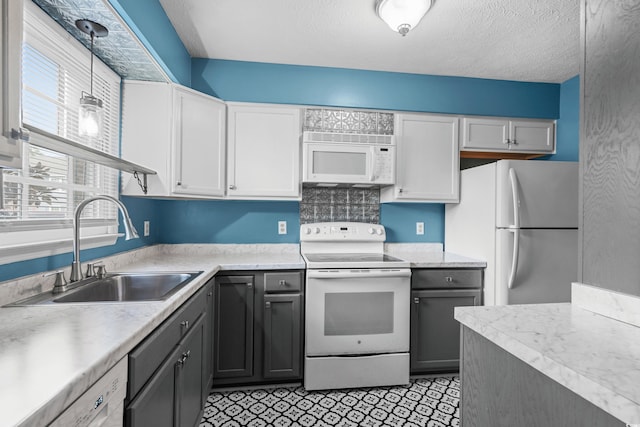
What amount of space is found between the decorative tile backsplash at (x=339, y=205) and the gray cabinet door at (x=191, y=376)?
52.5 inches

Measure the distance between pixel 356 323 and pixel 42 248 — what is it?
1.81 metres

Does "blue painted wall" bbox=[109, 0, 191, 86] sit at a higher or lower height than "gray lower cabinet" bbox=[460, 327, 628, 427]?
higher

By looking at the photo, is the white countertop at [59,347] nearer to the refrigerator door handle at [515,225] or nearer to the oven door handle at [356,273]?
the oven door handle at [356,273]

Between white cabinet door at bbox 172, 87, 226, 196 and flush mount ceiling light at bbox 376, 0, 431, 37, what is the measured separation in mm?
1320

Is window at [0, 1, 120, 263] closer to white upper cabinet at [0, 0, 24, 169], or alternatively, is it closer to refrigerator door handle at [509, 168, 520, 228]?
white upper cabinet at [0, 0, 24, 169]

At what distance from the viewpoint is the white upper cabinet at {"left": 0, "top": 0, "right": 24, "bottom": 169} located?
0.74 m

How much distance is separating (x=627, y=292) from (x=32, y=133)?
1.78 meters

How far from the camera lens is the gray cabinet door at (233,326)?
2193 mm

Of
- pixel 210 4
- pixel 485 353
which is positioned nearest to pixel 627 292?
pixel 485 353

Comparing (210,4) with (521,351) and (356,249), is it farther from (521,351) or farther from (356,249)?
(521,351)

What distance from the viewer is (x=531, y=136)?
9.62 ft

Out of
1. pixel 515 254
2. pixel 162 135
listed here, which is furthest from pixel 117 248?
pixel 515 254

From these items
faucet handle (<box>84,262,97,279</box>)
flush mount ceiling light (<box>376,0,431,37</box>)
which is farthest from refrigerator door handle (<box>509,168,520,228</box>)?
faucet handle (<box>84,262,97,279</box>)

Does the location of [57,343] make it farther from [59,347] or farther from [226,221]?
[226,221]
